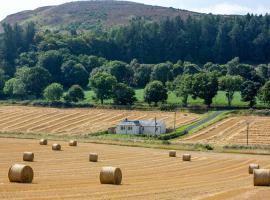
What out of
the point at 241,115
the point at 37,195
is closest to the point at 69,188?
the point at 37,195

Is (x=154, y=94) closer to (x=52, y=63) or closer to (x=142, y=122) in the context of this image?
(x=142, y=122)

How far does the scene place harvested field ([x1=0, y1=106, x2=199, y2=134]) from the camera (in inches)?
3944

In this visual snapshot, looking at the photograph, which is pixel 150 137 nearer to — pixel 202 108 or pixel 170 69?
pixel 202 108

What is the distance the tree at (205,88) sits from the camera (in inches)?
5221

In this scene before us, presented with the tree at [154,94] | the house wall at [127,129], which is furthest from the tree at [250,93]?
the house wall at [127,129]

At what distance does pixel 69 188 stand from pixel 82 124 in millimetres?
78746

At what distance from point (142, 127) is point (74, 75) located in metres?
80.3

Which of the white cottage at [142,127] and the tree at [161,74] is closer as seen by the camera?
the white cottage at [142,127]

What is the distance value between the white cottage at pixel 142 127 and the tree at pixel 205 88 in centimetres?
3229

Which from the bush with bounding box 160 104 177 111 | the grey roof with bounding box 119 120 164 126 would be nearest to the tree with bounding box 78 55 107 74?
the bush with bounding box 160 104 177 111

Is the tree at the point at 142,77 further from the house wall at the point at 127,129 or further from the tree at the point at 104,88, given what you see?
the house wall at the point at 127,129

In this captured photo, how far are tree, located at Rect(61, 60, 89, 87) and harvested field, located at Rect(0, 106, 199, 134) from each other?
169 feet

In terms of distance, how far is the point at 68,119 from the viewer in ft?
364

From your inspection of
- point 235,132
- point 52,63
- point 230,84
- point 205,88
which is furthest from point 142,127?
point 52,63
